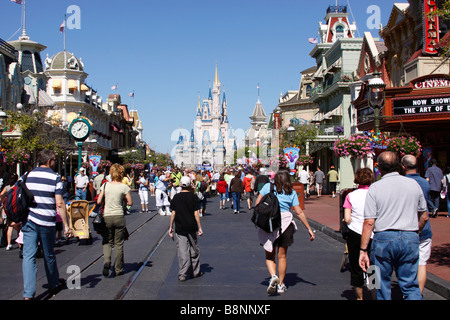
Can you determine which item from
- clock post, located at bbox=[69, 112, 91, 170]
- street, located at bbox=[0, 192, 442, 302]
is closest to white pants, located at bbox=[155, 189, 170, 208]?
clock post, located at bbox=[69, 112, 91, 170]

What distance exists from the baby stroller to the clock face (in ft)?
28.7

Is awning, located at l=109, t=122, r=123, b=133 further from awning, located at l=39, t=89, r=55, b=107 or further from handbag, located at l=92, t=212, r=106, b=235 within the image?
handbag, located at l=92, t=212, r=106, b=235

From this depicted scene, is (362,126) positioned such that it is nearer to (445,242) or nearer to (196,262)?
(445,242)

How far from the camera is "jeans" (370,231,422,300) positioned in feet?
15.3

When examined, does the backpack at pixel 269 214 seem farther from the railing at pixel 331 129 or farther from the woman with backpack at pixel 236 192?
the railing at pixel 331 129

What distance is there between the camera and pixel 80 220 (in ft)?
36.3

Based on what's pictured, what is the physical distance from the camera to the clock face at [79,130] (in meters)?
19.1

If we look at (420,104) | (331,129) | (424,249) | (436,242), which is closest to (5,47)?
(331,129)

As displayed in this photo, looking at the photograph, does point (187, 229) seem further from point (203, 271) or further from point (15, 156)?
point (15, 156)

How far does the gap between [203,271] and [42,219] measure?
122 inches

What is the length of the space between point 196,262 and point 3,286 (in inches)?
113

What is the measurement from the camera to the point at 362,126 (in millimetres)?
20438

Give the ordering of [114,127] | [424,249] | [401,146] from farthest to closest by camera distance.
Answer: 1. [114,127]
2. [401,146]
3. [424,249]

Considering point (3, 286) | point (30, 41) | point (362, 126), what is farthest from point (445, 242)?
point (30, 41)
